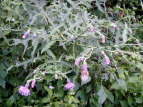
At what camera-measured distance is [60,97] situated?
65.2 inches

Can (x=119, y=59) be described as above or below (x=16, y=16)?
below

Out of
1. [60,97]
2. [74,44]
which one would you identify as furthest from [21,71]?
[74,44]

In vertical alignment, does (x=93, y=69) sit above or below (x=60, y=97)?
above

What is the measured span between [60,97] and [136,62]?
74cm

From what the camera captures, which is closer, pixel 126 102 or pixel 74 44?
pixel 74 44

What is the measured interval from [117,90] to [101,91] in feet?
0.84

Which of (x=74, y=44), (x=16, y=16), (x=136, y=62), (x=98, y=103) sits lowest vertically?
(x=98, y=103)

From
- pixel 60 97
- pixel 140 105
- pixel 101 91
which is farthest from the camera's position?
pixel 140 105

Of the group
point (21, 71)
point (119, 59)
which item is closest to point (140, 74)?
point (119, 59)

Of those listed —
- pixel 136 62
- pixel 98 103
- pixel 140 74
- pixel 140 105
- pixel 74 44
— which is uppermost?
pixel 74 44

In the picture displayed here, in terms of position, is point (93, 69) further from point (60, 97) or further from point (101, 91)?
point (60, 97)

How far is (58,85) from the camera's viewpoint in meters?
1.56

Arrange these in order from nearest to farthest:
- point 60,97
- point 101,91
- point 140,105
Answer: point 101,91
point 60,97
point 140,105

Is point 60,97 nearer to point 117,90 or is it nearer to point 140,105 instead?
point 117,90
